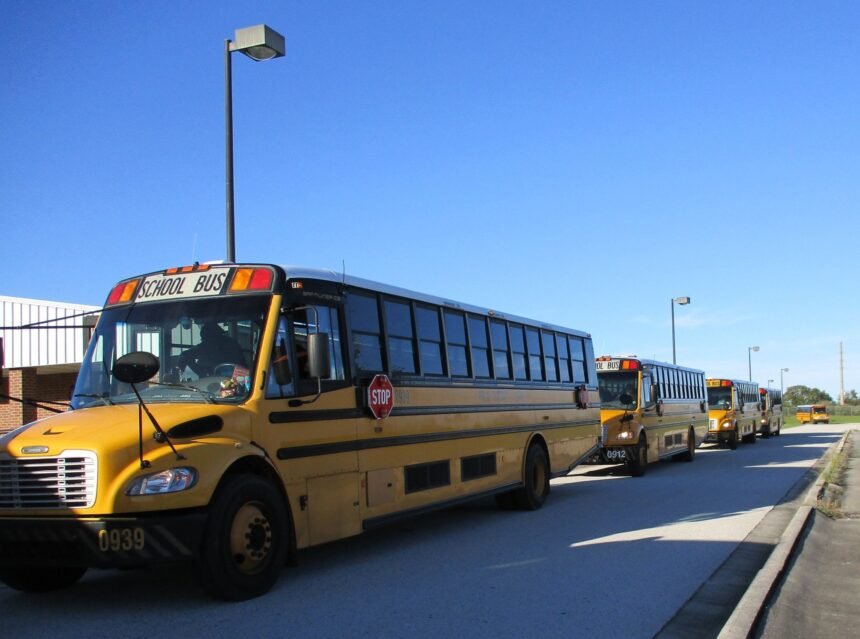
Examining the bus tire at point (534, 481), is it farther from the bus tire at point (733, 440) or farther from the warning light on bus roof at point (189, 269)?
the bus tire at point (733, 440)

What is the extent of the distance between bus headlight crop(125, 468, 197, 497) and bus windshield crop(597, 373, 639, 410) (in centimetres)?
1438

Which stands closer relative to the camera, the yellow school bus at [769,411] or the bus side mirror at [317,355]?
the bus side mirror at [317,355]

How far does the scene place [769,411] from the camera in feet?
138

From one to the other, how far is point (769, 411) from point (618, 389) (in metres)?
25.5

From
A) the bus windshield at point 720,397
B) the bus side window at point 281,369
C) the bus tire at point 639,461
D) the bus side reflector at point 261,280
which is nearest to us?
the bus side window at point 281,369

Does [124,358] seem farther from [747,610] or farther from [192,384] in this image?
[747,610]

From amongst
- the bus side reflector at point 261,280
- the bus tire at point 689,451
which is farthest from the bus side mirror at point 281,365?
the bus tire at point 689,451

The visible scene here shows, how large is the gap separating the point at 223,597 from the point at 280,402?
5.38 ft

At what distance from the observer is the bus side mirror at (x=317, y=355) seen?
7371mm

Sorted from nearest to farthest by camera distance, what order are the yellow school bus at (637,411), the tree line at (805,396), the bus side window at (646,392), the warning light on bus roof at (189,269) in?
the warning light on bus roof at (189,269), the yellow school bus at (637,411), the bus side window at (646,392), the tree line at (805,396)

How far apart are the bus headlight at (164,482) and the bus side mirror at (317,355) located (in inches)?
57.6

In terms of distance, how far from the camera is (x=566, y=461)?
14.9 meters

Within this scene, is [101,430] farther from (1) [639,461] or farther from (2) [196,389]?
(1) [639,461]

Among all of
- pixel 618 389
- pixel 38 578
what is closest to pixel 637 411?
pixel 618 389
